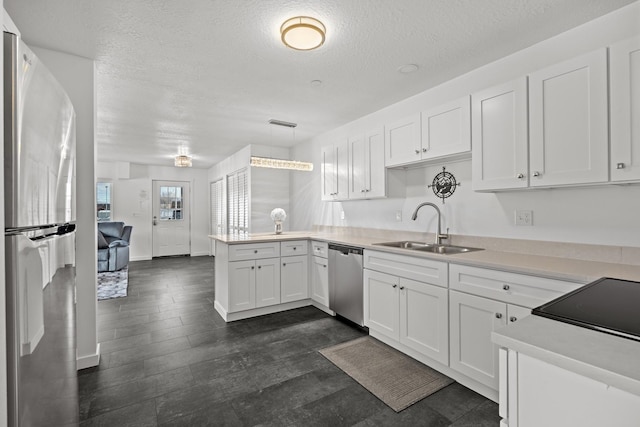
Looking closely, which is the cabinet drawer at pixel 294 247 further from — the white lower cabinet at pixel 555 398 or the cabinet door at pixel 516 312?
the white lower cabinet at pixel 555 398

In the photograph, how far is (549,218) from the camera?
218 cm

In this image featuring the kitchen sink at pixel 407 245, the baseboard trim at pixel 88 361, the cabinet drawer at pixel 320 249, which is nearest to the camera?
the baseboard trim at pixel 88 361

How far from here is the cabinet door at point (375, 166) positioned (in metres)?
3.22

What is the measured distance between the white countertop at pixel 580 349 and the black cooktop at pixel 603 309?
0.04 meters

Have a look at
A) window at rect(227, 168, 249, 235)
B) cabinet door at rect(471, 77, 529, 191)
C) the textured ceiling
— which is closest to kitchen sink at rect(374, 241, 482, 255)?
cabinet door at rect(471, 77, 529, 191)

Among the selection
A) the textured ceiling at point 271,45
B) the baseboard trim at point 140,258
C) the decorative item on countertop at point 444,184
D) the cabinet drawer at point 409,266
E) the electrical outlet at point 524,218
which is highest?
the textured ceiling at point 271,45

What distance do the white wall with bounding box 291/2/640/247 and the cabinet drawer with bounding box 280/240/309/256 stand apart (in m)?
0.82

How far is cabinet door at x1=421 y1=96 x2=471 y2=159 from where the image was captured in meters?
2.41

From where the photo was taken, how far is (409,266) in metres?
2.48

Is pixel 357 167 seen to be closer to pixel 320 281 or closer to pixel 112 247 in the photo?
pixel 320 281

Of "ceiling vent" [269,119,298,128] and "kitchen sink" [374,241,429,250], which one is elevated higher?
"ceiling vent" [269,119,298,128]

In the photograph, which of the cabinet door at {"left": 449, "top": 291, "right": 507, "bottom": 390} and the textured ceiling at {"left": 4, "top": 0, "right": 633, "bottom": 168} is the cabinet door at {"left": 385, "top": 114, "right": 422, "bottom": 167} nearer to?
the textured ceiling at {"left": 4, "top": 0, "right": 633, "bottom": 168}

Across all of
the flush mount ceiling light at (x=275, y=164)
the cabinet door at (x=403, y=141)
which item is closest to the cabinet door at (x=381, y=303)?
the cabinet door at (x=403, y=141)

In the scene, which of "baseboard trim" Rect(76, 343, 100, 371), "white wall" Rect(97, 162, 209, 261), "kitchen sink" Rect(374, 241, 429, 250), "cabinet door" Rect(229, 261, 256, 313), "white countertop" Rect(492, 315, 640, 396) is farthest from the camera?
"white wall" Rect(97, 162, 209, 261)
